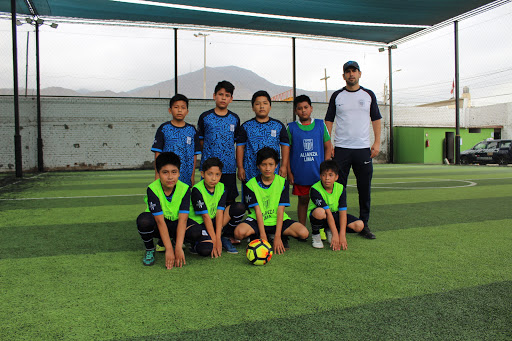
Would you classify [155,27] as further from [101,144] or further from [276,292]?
[276,292]

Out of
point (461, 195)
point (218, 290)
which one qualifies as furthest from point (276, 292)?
point (461, 195)

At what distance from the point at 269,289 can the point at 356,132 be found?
2.28 metres

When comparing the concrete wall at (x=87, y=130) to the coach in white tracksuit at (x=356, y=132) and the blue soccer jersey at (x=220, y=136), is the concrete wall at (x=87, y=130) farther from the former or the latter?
the coach in white tracksuit at (x=356, y=132)

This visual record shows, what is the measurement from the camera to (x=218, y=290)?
244cm

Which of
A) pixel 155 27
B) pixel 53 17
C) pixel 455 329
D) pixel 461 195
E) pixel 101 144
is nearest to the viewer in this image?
pixel 455 329

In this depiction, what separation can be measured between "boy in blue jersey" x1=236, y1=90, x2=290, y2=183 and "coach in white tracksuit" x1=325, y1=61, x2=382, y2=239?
26.2 inches

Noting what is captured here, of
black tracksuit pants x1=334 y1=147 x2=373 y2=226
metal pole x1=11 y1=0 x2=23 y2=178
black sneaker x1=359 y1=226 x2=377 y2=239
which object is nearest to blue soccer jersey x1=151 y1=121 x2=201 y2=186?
black tracksuit pants x1=334 y1=147 x2=373 y2=226

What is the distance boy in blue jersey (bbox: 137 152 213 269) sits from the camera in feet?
10.1

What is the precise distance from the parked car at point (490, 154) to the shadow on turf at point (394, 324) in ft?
62.8

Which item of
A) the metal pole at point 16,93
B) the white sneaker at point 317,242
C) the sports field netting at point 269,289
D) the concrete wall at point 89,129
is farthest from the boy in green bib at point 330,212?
the concrete wall at point 89,129

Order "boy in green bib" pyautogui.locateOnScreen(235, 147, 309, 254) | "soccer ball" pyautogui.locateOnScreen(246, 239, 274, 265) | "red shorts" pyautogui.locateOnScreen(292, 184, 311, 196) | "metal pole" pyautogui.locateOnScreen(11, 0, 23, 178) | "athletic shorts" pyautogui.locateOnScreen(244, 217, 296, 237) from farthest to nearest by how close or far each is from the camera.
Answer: "metal pole" pyautogui.locateOnScreen(11, 0, 23, 178) → "red shorts" pyautogui.locateOnScreen(292, 184, 311, 196) → "athletic shorts" pyautogui.locateOnScreen(244, 217, 296, 237) → "boy in green bib" pyautogui.locateOnScreen(235, 147, 309, 254) → "soccer ball" pyautogui.locateOnScreen(246, 239, 274, 265)

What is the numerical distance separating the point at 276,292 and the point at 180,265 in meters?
0.97

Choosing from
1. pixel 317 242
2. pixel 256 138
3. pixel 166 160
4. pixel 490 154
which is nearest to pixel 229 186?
pixel 256 138

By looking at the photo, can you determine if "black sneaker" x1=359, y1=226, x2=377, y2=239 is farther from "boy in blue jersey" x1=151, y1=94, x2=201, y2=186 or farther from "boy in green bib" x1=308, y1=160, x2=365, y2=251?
"boy in blue jersey" x1=151, y1=94, x2=201, y2=186
